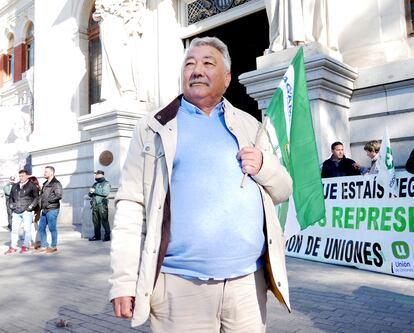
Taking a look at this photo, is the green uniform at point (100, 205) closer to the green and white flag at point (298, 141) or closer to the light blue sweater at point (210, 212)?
the green and white flag at point (298, 141)

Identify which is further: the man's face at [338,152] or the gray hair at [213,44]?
the man's face at [338,152]

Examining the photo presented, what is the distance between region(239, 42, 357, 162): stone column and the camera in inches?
291

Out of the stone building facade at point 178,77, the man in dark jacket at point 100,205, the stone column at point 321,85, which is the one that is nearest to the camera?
the stone column at point 321,85

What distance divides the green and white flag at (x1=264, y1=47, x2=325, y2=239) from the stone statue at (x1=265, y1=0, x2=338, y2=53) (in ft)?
15.9

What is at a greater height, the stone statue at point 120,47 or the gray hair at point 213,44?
the stone statue at point 120,47

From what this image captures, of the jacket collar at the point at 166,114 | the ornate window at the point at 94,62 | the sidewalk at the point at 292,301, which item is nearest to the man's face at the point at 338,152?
the sidewalk at the point at 292,301

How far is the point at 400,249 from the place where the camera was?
546 centimetres

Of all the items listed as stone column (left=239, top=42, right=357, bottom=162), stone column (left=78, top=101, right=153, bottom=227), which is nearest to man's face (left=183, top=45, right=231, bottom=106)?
stone column (left=239, top=42, right=357, bottom=162)

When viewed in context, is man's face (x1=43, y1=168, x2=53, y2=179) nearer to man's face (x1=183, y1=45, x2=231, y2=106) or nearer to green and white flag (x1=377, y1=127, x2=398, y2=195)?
green and white flag (x1=377, y1=127, x2=398, y2=195)

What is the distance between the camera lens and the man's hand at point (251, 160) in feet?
6.18

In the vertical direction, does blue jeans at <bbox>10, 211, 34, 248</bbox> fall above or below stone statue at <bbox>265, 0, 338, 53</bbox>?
below

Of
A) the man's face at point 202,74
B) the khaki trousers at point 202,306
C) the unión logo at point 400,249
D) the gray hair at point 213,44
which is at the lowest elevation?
the unión logo at point 400,249

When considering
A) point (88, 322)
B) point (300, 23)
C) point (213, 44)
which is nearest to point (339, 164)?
point (300, 23)

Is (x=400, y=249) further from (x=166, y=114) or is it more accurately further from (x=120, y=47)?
(x=120, y=47)
